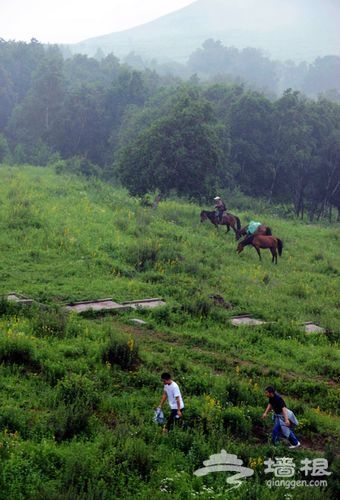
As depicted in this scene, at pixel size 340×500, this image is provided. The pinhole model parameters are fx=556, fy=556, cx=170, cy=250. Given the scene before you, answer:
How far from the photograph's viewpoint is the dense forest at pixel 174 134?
34.3 meters

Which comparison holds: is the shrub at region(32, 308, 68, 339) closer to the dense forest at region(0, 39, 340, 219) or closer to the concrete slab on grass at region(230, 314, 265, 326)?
the concrete slab on grass at region(230, 314, 265, 326)

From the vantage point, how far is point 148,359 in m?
11.8

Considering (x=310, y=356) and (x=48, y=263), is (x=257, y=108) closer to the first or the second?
(x=48, y=263)

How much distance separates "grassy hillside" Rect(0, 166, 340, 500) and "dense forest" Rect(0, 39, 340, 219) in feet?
33.7

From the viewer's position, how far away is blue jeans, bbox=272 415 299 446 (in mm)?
9078

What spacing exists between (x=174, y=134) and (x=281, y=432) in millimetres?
26963

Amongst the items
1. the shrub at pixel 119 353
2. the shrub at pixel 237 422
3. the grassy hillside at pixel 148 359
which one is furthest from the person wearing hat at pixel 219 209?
the shrub at pixel 237 422

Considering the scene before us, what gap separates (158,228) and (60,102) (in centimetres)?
4067

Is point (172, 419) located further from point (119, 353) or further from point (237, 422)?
point (119, 353)

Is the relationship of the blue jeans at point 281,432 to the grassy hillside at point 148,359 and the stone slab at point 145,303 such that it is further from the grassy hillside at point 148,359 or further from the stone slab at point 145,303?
the stone slab at point 145,303

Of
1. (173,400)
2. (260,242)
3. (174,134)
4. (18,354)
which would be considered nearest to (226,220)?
(260,242)

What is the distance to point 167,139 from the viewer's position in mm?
33688

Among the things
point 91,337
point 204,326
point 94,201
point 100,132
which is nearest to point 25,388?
point 91,337

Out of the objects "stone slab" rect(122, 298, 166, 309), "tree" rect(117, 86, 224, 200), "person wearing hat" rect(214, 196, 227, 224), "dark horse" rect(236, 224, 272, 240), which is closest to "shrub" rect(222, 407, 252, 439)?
"stone slab" rect(122, 298, 166, 309)
